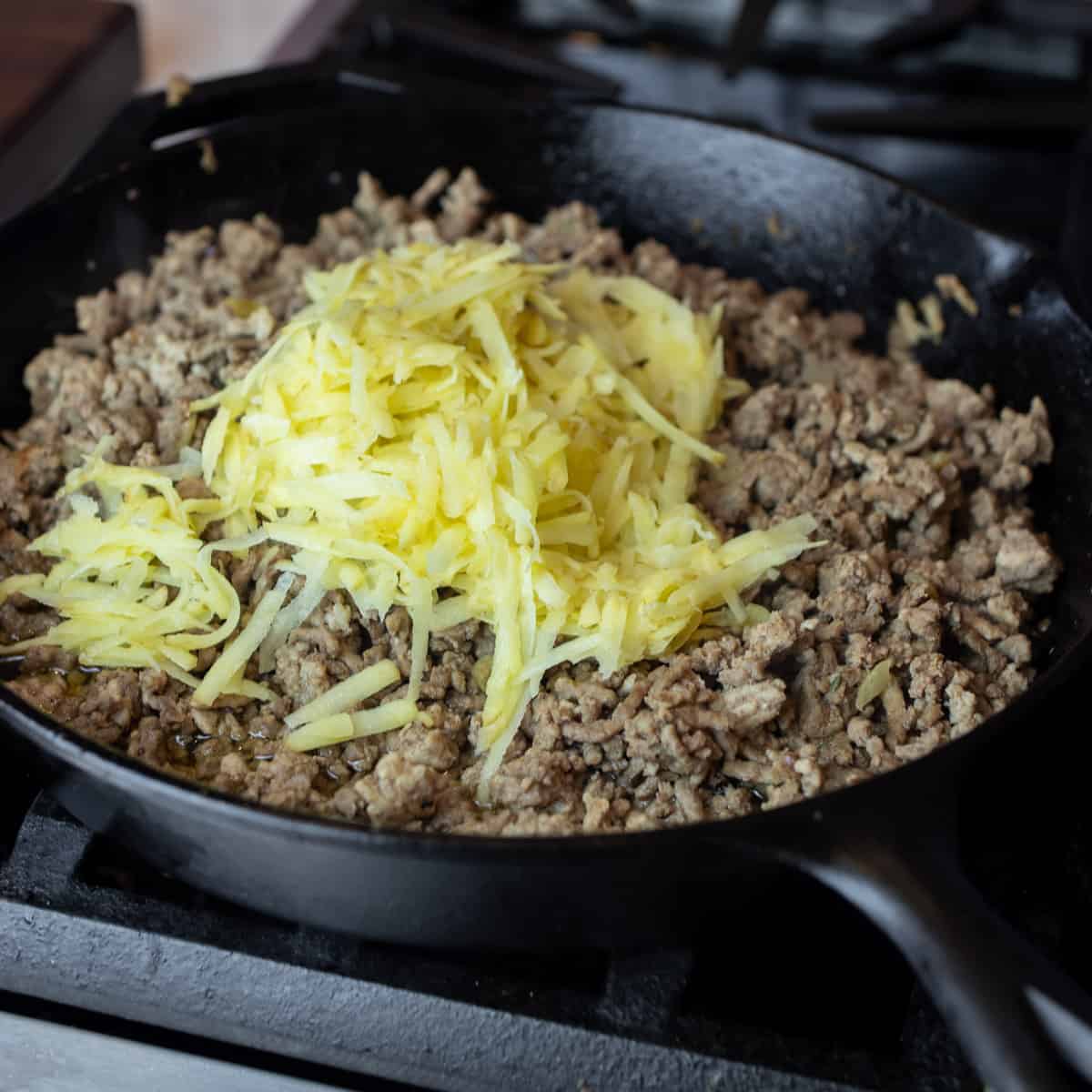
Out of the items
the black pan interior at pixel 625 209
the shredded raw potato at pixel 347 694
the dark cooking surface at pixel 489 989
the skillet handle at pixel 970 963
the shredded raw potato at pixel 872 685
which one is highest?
the black pan interior at pixel 625 209

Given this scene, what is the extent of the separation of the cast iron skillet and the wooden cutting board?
468 mm

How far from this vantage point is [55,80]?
203 centimetres

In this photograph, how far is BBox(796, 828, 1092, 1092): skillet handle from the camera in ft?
2.52

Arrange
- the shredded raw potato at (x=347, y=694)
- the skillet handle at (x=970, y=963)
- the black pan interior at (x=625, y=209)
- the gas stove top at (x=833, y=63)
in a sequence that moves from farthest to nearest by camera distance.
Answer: the gas stove top at (x=833, y=63) < the black pan interior at (x=625, y=209) < the shredded raw potato at (x=347, y=694) < the skillet handle at (x=970, y=963)

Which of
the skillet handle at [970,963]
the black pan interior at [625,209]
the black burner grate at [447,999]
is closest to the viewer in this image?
the skillet handle at [970,963]

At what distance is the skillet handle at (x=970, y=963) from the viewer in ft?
2.52

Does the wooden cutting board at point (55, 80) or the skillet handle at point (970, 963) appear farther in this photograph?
the wooden cutting board at point (55, 80)

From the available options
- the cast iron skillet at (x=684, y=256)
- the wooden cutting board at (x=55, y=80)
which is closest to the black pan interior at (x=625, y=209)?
the cast iron skillet at (x=684, y=256)

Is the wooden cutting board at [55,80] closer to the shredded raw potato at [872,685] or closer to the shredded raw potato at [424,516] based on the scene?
the shredded raw potato at [424,516]

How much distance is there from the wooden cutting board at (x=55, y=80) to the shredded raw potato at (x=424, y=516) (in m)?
0.89

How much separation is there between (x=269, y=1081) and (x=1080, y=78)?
5.83 feet

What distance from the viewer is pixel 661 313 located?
1389mm

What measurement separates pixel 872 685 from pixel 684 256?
0.70 metres

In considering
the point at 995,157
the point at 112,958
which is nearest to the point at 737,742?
the point at 112,958
